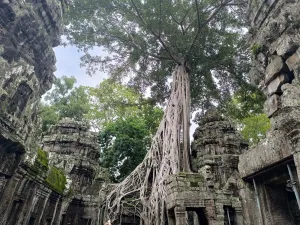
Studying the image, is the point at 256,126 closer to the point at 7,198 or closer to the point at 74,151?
the point at 74,151

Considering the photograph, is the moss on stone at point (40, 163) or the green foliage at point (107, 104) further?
the green foliage at point (107, 104)

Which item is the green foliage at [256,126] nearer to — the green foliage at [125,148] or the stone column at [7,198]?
the green foliage at [125,148]

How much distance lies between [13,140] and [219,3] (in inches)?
360

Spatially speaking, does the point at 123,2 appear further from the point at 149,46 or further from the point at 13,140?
the point at 13,140

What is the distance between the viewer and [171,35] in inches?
405

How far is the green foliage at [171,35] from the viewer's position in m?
9.95

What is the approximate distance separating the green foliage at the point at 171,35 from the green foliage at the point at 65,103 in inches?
309

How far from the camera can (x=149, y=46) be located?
11266mm

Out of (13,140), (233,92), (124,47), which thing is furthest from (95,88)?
(13,140)

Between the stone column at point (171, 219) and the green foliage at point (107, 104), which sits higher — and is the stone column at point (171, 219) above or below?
below

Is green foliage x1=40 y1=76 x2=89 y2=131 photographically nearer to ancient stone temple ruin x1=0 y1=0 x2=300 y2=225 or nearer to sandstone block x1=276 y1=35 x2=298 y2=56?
ancient stone temple ruin x1=0 y1=0 x2=300 y2=225

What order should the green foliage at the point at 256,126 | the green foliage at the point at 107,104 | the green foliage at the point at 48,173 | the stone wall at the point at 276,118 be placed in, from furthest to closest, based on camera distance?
the green foliage at the point at 107,104
the green foliage at the point at 256,126
the green foliage at the point at 48,173
the stone wall at the point at 276,118

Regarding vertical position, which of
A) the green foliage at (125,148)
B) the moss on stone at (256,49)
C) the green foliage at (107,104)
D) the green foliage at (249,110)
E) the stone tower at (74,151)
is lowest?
the moss on stone at (256,49)

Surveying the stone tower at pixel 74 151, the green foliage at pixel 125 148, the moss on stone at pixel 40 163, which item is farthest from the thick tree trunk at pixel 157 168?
the green foliage at pixel 125 148
